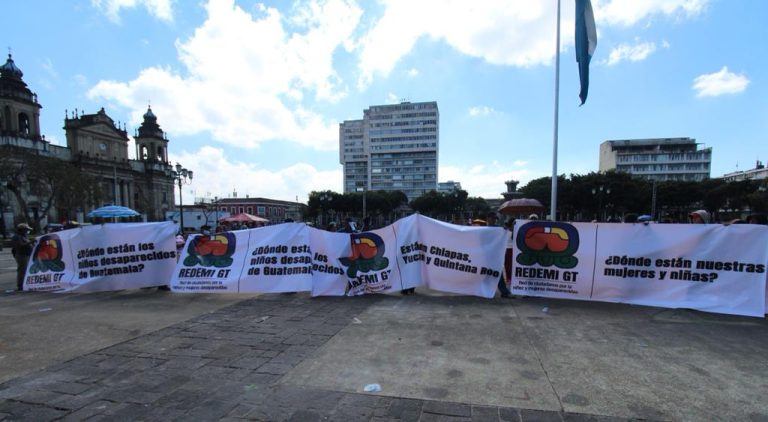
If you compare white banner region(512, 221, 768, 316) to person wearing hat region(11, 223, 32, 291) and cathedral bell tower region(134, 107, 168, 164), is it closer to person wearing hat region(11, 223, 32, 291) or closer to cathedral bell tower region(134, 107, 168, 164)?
person wearing hat region(11, 223, 32, 291)

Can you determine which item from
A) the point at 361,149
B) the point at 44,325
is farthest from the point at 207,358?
the point at 361,149

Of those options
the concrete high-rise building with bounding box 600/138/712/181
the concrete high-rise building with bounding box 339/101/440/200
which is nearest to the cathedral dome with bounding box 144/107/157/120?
the concrete high-rise building with bounding box 339/101/440/200

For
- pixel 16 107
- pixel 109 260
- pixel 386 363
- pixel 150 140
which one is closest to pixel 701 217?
pixel 386 363

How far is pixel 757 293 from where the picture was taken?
562 cm

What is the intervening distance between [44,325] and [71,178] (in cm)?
3810

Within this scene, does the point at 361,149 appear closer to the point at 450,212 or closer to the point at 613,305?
the point at 450,212

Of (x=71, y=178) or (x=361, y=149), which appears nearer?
(x=71, y=178)

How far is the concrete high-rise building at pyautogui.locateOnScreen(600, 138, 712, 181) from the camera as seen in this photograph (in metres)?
102

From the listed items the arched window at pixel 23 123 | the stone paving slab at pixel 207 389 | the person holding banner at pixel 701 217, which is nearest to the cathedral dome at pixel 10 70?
the arched window at pixel 23 123

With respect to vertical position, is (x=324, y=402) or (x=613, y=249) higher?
(x=613, y=249)

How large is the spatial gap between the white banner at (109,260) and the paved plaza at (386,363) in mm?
1860

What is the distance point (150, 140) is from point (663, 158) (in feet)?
437

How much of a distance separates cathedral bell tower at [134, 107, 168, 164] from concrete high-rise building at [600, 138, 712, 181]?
11558 cm

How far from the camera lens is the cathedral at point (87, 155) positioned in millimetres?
42469
